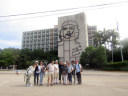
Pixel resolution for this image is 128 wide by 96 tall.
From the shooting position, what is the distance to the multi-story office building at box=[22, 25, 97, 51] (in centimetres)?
9638

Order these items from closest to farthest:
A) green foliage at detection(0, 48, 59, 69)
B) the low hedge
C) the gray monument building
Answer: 1. the low hedge
2. the gray monument building
3. green foliage at detection(0, 48, 59, 69)

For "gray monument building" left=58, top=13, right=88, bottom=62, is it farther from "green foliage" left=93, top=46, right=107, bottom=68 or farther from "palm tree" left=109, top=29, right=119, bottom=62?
"green foliage" left=93, top=46, right=107, bottom=68

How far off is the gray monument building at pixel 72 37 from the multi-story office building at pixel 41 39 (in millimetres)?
35172

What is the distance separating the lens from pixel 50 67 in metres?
9.28

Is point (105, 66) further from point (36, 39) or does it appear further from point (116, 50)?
point (36, 39)

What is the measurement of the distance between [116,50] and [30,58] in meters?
41.8

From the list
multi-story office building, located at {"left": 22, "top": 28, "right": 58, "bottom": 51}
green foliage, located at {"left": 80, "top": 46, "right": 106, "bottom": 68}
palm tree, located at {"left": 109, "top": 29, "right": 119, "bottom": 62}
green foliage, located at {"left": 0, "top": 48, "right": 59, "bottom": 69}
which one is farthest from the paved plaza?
multi-story office building, located at {"left": 22, "top": 28, "right": 58, "bottom": 51}

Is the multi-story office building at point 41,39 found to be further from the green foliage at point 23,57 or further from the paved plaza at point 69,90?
the paved plaza at point 69,90

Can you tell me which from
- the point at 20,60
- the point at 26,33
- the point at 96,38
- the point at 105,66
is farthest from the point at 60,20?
the point at 26,33

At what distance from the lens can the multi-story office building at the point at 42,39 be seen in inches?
3794

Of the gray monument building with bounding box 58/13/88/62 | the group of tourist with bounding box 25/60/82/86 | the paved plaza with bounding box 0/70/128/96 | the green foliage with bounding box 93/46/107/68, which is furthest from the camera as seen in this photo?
the gray monument building with bounding box 58/13/88/62

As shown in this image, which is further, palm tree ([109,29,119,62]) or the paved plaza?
palm tree ([109,29,119,62])

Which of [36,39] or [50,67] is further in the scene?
[36,39]

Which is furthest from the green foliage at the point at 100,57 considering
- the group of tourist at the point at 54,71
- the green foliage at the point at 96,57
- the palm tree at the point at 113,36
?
the group of tourist at the point at 54,71
